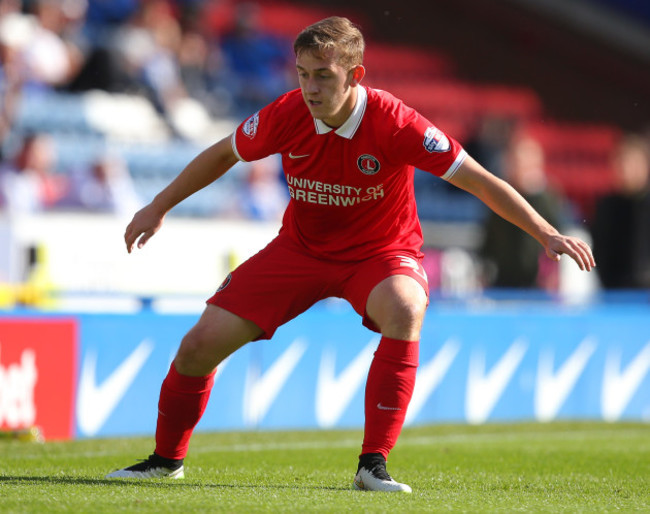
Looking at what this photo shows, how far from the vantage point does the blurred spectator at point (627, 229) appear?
37.9ft

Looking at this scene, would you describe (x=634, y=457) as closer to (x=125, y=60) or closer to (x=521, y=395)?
(x=521, y=395)

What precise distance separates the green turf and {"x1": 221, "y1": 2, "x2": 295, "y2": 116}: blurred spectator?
27.6ft

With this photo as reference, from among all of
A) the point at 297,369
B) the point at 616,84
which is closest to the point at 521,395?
the point at 297,369

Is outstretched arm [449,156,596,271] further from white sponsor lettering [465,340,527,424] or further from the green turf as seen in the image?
white sponsor lettering [465,340,527,424]

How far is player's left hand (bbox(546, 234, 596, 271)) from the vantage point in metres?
4.94

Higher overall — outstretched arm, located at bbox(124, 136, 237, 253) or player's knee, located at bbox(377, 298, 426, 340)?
outstretched arm, located at bbox(124, 136, 237, 253)

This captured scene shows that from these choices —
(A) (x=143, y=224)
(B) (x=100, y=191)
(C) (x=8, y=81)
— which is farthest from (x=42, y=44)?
(A) (x=143, y=224)

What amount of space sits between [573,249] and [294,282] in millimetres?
1224

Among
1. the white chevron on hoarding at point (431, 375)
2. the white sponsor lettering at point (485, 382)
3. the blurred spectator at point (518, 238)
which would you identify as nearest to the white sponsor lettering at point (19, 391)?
the white chevron on hoarding at point (431, 375)

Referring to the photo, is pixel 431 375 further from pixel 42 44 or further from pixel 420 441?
pixel 42 44

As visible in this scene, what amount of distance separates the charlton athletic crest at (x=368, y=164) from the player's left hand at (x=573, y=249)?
0.80 m

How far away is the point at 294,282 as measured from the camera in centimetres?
529

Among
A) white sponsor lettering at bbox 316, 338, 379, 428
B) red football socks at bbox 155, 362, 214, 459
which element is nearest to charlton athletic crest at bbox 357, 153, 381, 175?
red football socks at bbox 155, 362, 214, 459

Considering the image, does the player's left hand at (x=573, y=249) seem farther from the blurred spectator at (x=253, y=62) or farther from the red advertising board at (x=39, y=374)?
the blurred spectator at (x=253, y=62)
